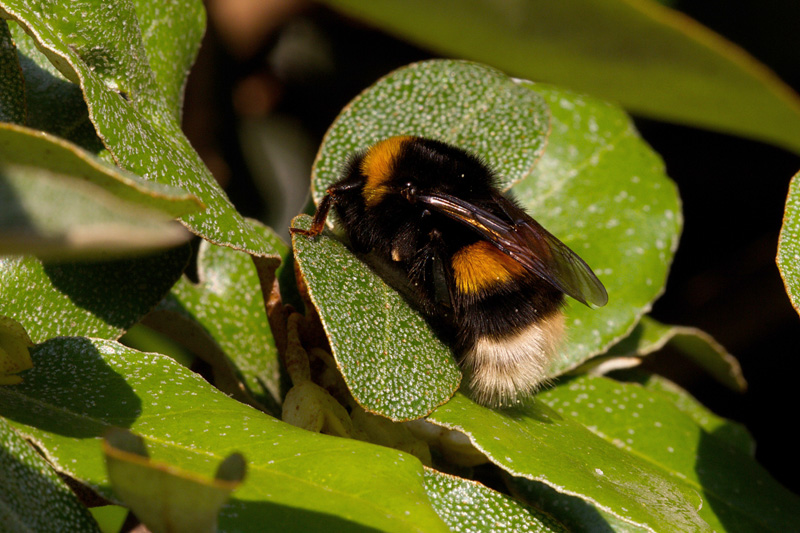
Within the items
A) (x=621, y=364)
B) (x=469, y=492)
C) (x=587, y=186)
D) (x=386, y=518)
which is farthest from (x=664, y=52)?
(x=386, y=518)

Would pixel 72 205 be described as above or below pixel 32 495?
above

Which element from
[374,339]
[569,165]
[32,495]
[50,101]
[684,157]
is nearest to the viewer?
[32,495]

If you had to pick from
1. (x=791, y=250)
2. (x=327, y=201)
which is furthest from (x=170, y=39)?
(x=791, y=250)

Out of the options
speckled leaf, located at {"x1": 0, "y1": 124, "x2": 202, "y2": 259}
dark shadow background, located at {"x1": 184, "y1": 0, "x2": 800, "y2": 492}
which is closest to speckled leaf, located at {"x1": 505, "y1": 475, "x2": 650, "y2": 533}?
speckled leaf, located at {"x1": 0, "y1": 124, "x2": 202, "y2": 259}

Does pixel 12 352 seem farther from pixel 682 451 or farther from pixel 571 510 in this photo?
pixel 682 451

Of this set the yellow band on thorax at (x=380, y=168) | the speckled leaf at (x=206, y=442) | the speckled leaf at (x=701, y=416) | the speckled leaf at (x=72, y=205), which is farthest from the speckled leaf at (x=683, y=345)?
the speckled leaf at (x=72, y=205)

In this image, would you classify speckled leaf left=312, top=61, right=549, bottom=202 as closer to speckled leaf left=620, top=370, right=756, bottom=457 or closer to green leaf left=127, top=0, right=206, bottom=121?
green leaf left=127, top=0, right=206, bottom=121
